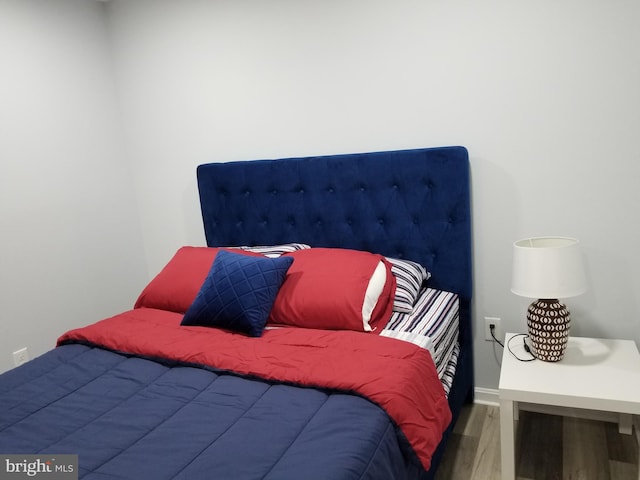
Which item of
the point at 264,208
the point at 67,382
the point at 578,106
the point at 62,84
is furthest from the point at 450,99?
the point at 62,84

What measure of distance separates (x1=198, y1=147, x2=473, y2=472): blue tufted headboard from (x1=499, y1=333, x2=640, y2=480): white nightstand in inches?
12.7

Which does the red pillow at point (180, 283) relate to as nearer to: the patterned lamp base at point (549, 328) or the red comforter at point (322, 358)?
the red comforter at point (322, 358)

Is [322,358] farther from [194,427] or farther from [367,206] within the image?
[367,206]

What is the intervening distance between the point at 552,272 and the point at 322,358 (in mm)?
877

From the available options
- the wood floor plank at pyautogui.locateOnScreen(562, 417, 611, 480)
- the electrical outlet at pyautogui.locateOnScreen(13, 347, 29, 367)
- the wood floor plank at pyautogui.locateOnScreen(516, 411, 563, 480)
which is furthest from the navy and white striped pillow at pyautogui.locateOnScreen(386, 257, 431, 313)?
the electrical outlet at pyautogui.locateOnScreen(13, 347, 29, 367)

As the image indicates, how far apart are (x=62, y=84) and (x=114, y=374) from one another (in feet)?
6.01

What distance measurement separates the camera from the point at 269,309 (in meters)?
2.13

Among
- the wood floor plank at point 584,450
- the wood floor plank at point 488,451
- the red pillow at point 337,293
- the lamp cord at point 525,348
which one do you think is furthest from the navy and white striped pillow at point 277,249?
the wood floor plank at point 584,450

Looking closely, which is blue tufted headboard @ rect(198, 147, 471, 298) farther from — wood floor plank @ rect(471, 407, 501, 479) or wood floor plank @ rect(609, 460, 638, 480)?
wood floor plank @ rect(609, 460, 638, 480)

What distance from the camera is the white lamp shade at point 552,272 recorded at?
71.1 inches

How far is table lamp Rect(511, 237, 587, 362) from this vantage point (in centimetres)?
181

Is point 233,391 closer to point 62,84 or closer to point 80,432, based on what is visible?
point 80,432

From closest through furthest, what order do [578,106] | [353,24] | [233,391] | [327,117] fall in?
1. [233,391]
2. [578,106]
3. [353,24]
4. [327,117]

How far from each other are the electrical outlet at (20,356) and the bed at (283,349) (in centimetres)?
69
